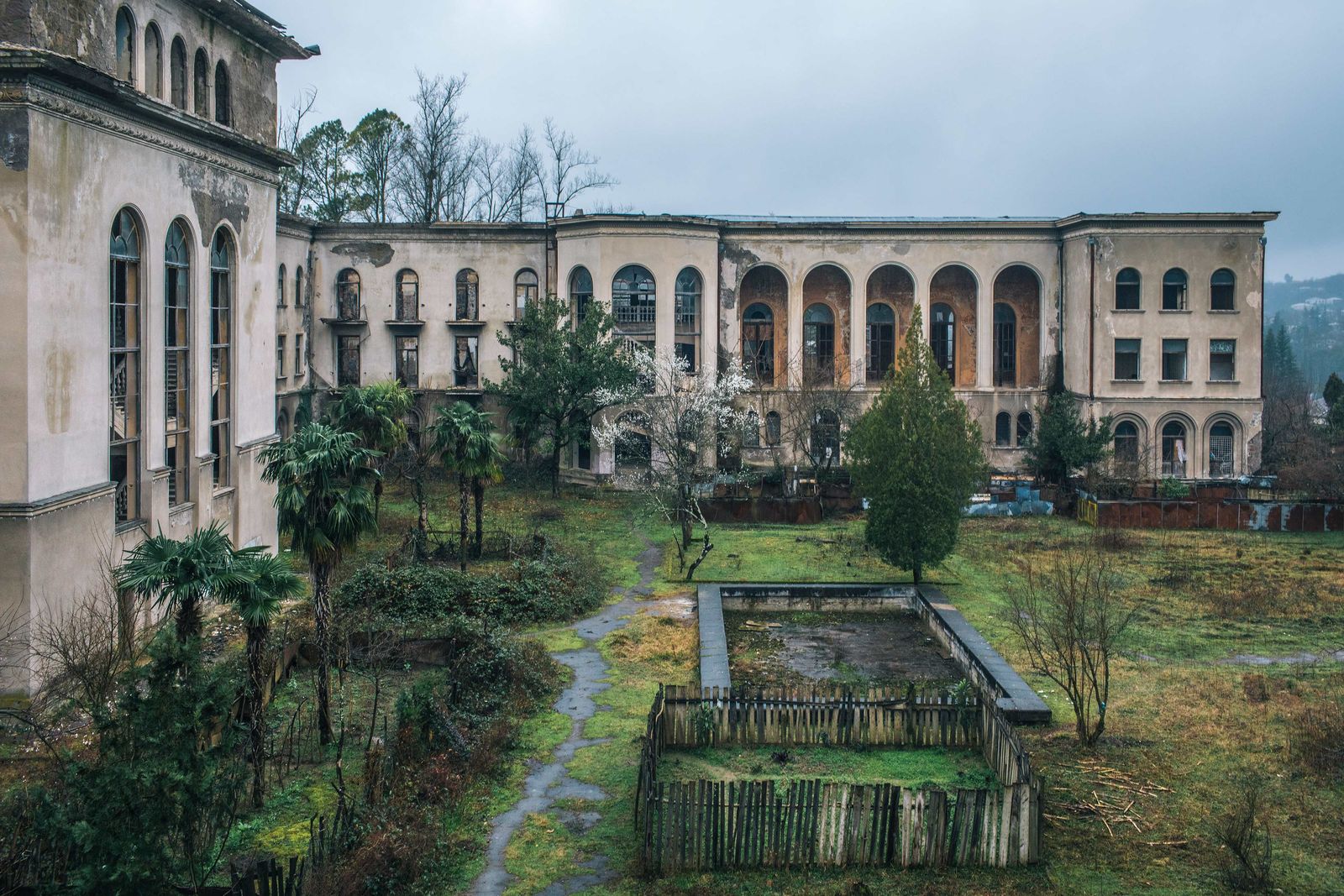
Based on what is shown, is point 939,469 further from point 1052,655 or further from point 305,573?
point 305,573

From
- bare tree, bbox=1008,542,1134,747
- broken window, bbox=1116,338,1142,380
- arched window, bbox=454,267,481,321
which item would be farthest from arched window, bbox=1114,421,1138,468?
arched window, bbox=454,267,481,321

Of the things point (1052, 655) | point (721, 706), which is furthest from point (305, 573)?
point (1052, 655)

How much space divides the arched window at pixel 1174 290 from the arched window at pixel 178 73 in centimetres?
3453

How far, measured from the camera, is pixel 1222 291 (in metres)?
44.4

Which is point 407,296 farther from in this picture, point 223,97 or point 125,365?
point 125,365

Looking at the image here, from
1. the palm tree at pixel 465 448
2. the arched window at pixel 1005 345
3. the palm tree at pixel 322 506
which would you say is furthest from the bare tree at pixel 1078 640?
the arched window at pixel 1005 345

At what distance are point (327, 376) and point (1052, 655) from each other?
1305 inches

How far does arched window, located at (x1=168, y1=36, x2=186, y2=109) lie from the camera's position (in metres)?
24.6

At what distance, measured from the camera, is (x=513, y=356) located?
44875mm

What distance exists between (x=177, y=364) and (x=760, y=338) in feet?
87.9

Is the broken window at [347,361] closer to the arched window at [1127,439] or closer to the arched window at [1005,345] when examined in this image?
the arched window at [1005,345]

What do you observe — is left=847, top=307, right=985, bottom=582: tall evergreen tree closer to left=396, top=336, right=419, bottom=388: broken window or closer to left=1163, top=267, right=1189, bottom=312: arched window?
left=1163, top=267, right=1189, bottom=312: arched window

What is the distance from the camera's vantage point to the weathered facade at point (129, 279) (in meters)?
18.8

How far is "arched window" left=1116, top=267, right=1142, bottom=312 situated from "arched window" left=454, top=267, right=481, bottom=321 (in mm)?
24629
